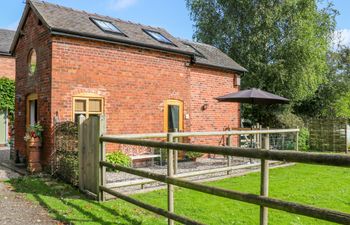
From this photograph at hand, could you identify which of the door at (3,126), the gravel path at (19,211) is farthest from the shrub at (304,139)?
the door at (3,126)

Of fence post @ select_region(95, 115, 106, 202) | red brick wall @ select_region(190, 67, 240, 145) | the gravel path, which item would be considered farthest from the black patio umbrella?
the gravel path

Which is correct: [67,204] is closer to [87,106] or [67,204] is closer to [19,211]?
[19,211]

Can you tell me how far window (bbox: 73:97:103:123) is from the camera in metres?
10.0

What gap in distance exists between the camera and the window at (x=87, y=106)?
1003 cm

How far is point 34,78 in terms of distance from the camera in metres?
10.7

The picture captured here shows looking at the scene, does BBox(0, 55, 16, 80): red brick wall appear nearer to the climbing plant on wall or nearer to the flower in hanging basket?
the climbing plant on wall

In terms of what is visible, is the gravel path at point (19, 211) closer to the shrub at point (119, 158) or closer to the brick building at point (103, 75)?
the brick building at point (103, 75)

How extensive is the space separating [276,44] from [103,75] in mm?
15953

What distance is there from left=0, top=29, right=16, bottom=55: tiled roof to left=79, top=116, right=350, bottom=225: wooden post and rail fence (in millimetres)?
14640

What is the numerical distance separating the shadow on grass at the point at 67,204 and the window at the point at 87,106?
2.37 metres

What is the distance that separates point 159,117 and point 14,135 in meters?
5.30

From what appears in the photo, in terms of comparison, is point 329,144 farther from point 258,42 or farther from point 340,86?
point 340,86

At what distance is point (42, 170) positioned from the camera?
9.81 m

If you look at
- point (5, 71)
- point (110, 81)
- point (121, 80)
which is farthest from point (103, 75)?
point (5, 71)
